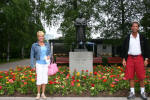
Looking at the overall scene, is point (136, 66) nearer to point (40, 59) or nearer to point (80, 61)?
point (40, 59)

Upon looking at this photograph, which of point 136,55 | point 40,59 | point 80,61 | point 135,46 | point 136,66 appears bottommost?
point 80,61

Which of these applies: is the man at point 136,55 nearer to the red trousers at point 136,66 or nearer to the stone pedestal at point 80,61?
the red trousers at point 136,66

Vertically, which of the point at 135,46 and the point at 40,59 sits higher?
the point at 135,46

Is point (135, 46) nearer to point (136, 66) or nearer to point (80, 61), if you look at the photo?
point (136, 66)

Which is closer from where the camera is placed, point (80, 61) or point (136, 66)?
point (136, 66)

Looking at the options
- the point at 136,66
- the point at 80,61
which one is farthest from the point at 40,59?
the point at 80,61

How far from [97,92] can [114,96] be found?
48cm

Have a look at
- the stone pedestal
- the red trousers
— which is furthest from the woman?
the stone pedestal

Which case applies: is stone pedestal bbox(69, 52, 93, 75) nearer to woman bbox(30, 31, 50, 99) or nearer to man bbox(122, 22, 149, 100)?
woman bbox(30, 31, 50, 99)

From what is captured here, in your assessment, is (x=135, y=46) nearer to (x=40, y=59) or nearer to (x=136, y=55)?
(x=136, y=55)

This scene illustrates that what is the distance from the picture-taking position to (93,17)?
1777 cm

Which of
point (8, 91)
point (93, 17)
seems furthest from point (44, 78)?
point (93, 17)

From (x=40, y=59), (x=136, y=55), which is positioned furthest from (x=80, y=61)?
(x=136, y=55)

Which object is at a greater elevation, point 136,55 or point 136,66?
point 136,55
